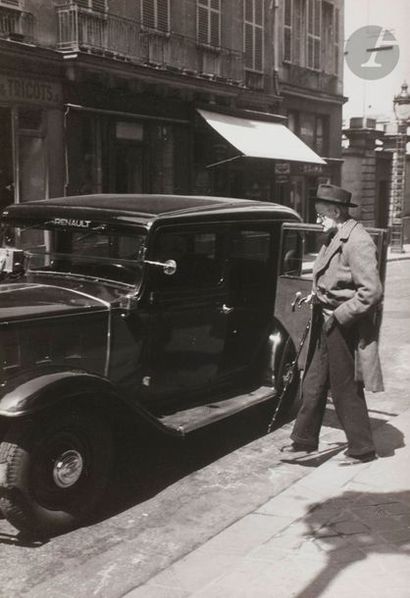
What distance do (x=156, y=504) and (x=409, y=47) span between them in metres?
26.2

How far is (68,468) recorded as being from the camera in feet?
14.0

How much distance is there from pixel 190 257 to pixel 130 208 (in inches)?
25.5

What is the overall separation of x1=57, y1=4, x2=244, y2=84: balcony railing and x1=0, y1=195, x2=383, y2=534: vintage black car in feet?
35.3

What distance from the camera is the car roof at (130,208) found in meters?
5.04

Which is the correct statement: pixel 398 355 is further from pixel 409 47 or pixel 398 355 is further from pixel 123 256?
pixel 409 47

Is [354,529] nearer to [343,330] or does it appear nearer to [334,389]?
[334,389]

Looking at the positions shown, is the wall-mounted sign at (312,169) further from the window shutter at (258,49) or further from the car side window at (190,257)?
the car side window at (190,257)

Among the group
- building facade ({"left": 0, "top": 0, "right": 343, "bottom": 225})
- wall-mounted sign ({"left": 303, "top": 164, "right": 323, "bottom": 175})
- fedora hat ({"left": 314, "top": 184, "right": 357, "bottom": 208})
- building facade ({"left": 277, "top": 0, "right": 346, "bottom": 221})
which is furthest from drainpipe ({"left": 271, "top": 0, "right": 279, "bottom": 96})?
fedora hat ({"left": 314, "top": 184, "right": 357, "bottom": 208})

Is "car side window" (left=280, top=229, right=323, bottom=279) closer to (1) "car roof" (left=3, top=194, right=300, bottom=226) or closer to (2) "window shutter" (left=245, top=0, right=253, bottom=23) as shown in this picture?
(1) "car roof" (left=3, top=194, right=300, bottom=226)

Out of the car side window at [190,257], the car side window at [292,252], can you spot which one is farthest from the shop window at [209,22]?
the car side window at [190,257]

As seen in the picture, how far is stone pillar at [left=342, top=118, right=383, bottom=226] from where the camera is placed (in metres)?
29.4

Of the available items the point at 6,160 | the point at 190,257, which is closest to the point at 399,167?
the point at 6,160

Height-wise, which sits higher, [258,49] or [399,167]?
[258,49]

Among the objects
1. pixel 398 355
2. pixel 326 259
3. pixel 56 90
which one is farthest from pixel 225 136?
pixel 326 259
